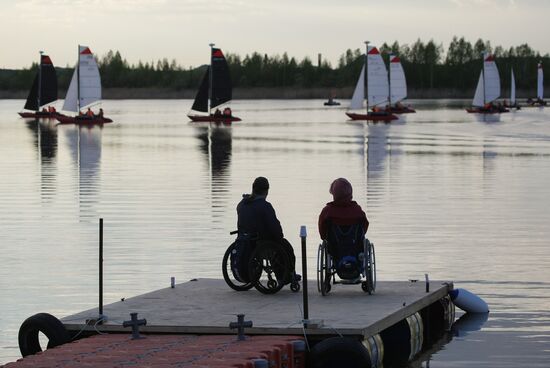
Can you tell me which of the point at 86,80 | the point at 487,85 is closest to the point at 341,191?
the point at 86,80

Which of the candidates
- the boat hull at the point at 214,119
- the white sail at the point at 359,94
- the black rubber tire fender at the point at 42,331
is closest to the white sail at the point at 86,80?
the boat hull at the point at 214,119

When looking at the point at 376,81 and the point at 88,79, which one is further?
the point at 376,81

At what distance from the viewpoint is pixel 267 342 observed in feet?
42.6

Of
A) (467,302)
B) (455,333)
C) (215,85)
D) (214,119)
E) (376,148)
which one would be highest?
(215,85)

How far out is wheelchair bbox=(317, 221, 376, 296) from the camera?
51.0 feet

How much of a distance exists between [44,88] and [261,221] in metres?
107

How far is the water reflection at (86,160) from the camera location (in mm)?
33347

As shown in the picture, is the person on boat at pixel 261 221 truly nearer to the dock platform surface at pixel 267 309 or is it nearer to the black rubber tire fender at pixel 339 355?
the dock platform surface at pixel 267 309

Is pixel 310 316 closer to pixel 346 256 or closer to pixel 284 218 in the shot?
pixel 346 256

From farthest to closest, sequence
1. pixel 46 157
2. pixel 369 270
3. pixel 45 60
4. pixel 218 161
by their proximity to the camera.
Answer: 1. pixel 45 60
2. pixel 46 157
3. pixel 218 161
4. pixel 369 270

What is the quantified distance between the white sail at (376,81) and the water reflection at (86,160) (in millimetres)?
23652

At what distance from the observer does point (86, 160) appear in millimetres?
54188

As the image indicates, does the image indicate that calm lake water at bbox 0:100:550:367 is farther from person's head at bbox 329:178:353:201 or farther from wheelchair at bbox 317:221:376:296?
person's head at bbox 329:178:353:201

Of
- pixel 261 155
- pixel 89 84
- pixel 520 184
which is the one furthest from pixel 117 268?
pixel 89 84
